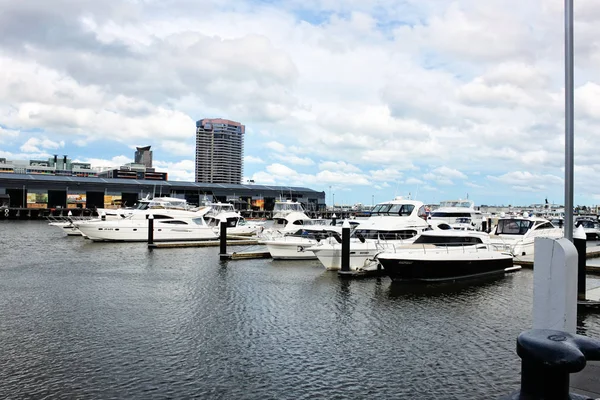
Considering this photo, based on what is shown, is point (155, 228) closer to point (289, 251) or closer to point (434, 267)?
point (289, 251)

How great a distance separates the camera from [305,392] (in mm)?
8609

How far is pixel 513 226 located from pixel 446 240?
955 centimetres

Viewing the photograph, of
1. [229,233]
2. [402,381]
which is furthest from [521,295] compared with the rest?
[229,233]

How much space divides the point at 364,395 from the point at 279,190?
11928 centimetres

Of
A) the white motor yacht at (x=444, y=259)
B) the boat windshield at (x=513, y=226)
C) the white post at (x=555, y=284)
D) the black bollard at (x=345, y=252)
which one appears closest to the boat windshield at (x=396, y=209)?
the white motor yacht at (x=444, y=259)

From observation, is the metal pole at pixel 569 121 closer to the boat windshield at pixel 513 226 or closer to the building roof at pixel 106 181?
the boat windshield at pixel 513 226

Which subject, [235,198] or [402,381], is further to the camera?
[235,198]

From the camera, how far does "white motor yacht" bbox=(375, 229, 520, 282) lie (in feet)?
64.3

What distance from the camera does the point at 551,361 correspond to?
3809 millimetres

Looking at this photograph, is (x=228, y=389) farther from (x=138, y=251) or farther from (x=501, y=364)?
(x=138, y=251)

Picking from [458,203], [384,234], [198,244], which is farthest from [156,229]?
[458,203]

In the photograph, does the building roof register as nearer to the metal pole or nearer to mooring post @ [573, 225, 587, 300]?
mooring post @ [573, 225, 587, 300]

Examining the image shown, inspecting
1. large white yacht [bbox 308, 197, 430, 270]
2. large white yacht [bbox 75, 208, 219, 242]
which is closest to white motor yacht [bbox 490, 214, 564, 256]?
large white yacht [bbox 308, 197, 430, 270]

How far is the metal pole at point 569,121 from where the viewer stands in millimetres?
5938
